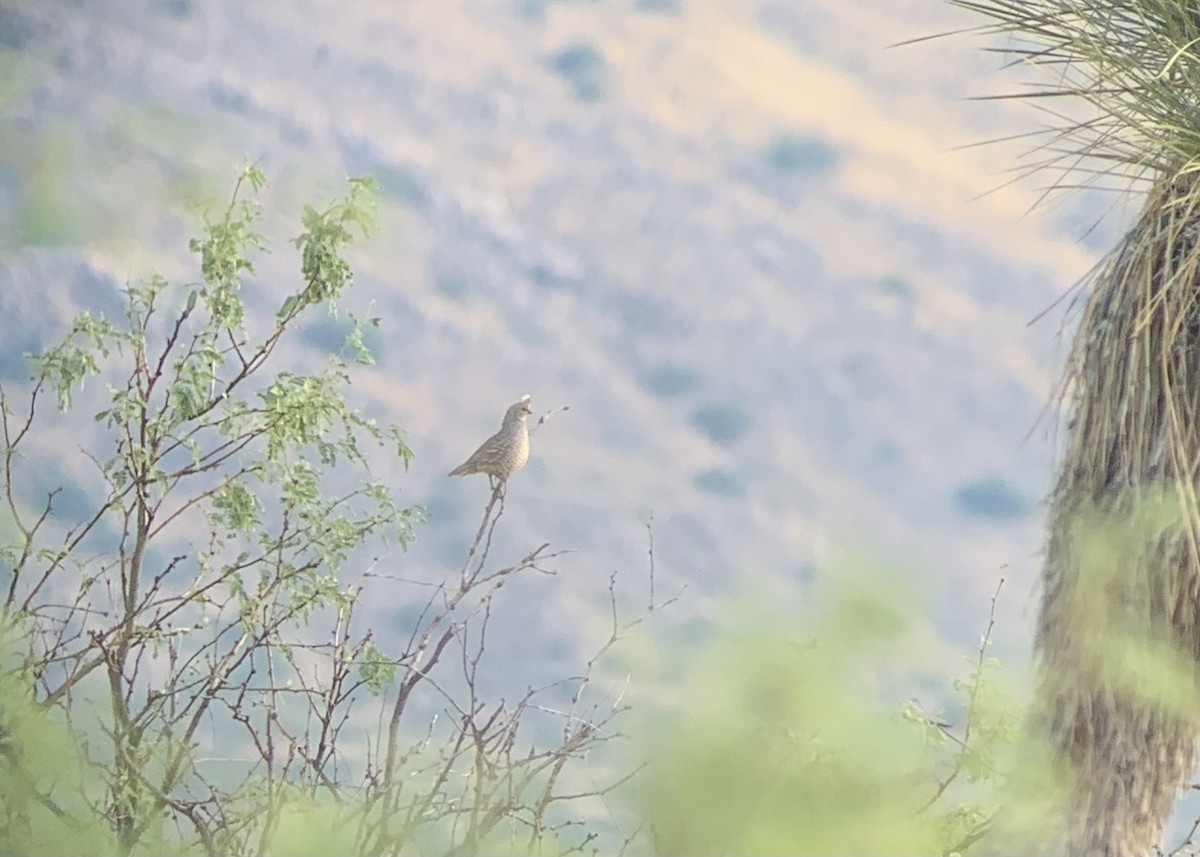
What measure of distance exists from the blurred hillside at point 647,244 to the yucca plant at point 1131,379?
0.65m

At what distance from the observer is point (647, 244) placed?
252 centimetres

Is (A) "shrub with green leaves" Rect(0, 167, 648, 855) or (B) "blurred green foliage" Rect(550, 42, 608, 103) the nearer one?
(A) "shrub with green leaves" Rect(0, 167, 648, 855)

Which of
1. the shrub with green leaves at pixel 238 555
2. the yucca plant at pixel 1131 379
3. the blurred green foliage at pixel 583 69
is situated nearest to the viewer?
the yucca plant at pixel 1131 379

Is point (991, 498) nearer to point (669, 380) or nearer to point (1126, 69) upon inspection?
point (669, 380)

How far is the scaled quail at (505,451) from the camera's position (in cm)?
241

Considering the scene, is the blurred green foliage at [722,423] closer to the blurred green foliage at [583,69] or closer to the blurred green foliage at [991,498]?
the blurred green foliage at [991,498]

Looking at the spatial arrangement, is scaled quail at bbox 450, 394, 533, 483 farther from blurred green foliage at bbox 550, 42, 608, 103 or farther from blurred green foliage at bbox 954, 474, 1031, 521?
Result: blurred green foliage at bbox 954, 474, 1031, 521

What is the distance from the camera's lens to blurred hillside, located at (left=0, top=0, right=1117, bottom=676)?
246cm

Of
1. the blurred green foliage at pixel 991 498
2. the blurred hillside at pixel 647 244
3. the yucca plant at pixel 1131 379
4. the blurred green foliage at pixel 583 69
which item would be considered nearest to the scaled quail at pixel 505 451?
the blurred hillside at pixel 647 244

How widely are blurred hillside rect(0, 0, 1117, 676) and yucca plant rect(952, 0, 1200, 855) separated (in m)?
0.65

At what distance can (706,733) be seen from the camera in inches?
17.0

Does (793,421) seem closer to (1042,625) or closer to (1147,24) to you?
(1042,625)

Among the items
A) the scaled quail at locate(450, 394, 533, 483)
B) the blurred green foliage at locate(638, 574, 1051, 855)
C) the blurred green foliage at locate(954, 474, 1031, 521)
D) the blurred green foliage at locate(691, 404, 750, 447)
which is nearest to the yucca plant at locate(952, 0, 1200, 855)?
the blurred green foliage at locate(954, 474, 1031, 521)

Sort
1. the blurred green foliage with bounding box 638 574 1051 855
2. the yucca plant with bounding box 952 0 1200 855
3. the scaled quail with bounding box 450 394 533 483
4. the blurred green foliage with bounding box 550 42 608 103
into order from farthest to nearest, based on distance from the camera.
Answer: the blurred green foliage with bounding box 550 42 608 103
the scaled quail with bounding box 450 394 533 483
the yucca plant with bounding box 952 0 1200 855
the blurred green foliage with bounding box 638 574 1051 855
